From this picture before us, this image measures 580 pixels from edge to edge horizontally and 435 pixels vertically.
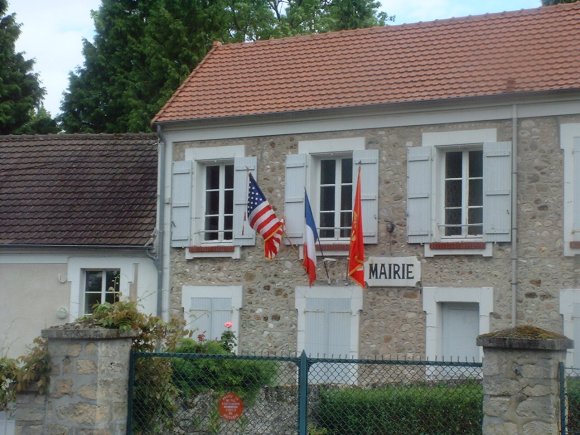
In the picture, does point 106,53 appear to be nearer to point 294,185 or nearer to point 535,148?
point 294,185

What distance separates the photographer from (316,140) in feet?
66.8

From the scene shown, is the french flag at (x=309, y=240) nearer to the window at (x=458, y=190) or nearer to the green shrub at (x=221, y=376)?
the window at (x=458, y=190)

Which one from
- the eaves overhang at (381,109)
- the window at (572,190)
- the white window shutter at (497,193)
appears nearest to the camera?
the window at (572,190)

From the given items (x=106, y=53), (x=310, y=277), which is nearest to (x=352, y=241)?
(x=310, y=277)

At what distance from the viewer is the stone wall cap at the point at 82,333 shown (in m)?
11.5

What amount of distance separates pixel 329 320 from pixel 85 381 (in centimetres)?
884

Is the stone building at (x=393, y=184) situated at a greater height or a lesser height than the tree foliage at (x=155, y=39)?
lesser

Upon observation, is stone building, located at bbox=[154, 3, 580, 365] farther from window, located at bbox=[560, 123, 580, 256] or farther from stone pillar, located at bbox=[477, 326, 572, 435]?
stone pillar, located at bbox=[477, 326, 572, 435]

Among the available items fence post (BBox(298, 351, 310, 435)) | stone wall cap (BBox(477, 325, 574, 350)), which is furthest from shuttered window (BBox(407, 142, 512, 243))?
stone wall cap (BBox(477, 325, 574, 350))

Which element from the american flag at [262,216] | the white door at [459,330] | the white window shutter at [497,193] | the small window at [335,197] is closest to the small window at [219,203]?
the american flag at [262,216]

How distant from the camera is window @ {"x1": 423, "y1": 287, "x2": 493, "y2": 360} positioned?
18875 mm

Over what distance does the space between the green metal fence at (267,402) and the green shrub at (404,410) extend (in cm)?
1

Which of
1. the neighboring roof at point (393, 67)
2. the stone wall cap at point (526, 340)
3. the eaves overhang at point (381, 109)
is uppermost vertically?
the neighboring roof at point (393, 67)

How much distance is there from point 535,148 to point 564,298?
2.36m
